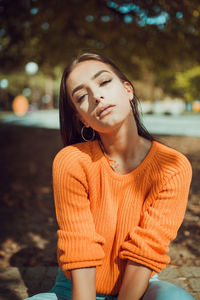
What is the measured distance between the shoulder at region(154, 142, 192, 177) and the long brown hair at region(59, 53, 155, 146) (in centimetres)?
20

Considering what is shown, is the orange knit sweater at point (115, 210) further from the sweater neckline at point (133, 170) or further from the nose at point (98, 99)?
the nose at point (98, 99)

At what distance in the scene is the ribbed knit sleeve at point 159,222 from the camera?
5.12ft

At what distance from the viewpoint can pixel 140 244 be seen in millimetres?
1559

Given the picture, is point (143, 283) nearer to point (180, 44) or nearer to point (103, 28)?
point (180, 44)

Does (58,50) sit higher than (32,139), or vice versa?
(58,50)

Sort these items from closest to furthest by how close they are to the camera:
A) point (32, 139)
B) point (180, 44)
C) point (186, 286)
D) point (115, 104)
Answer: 1. point (115, 104)
2. point (186, 286)
3. point (180, 44)
4. point (32, 139)

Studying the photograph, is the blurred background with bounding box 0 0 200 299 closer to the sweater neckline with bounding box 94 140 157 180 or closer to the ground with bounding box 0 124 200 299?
the ground with bounding box 0 124 200 299

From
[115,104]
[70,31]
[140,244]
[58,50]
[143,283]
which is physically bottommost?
[58,50]

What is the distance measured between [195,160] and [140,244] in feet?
25.1

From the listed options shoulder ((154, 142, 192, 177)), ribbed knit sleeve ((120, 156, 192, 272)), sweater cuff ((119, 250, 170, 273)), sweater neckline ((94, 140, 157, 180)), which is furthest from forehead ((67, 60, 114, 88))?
sweater cuff ((119, 250, 170, 273))

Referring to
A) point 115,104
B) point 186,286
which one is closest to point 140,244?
point 115,104

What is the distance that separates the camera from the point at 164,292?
62.5 inches

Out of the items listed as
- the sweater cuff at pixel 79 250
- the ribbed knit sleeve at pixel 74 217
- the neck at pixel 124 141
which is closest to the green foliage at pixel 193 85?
the neck at pixel 124 141

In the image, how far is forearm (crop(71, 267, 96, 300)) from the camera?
1.57 m
